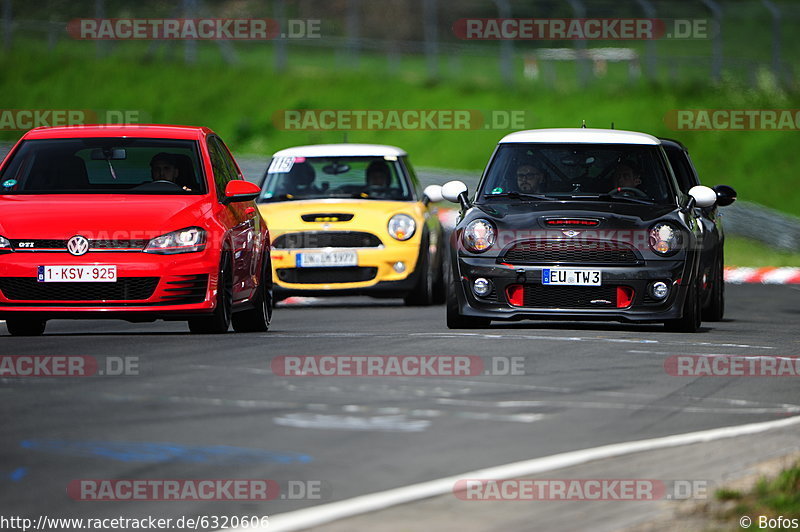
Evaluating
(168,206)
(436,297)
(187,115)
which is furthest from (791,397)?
(187,115)

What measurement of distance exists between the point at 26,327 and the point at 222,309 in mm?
1606

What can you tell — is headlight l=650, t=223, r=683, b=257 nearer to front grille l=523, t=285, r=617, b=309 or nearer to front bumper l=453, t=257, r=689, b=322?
front bumper l=453, t=257, r=689, b=322

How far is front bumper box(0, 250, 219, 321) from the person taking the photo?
1225 cm

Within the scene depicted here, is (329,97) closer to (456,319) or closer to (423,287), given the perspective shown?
(423,287)

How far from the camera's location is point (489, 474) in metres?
6.92

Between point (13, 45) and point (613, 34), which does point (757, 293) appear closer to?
point (613, 34)

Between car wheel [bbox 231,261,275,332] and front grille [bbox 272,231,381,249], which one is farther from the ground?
front grille [bbox 272,231,381,249]

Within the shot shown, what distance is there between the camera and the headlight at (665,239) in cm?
1358

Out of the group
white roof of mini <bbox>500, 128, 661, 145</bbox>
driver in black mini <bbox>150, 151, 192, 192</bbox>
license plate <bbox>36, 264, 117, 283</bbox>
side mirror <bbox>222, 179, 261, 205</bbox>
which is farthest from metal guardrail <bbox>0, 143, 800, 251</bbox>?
license plate <bbox>36, 264, 117, 283</bbox>

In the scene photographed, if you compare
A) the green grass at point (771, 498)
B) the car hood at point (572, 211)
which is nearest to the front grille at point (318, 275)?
the car hood at point (572, 211)

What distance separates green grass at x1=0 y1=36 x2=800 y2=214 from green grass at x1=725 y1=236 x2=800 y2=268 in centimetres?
775

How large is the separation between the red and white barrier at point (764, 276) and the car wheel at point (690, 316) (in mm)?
9637

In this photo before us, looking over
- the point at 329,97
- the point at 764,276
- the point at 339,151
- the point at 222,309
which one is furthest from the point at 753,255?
the point at 329,97

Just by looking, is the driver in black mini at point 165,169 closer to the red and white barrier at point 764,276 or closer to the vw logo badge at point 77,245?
the vw logo badge at point 77,245
